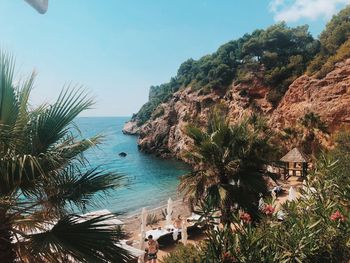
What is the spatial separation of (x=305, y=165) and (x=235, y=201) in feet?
58.3

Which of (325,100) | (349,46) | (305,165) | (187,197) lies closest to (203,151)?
(187,197)

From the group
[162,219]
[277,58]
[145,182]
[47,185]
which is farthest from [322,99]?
[47,185]

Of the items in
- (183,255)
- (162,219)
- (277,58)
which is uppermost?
(277,58)

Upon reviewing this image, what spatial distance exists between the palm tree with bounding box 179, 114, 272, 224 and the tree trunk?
6.11 meters

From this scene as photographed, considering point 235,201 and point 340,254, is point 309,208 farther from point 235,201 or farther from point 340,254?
point 235,201

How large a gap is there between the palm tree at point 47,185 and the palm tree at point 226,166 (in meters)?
5.46

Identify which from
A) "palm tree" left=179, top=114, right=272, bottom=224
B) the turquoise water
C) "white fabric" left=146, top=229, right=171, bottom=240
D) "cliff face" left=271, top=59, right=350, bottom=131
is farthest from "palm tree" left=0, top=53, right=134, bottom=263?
"cliff face" left=271, top=59, right=350, bottom=131

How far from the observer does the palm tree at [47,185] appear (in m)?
3.43

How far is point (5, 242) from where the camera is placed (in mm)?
3537

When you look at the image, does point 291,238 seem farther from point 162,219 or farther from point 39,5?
point 162,219

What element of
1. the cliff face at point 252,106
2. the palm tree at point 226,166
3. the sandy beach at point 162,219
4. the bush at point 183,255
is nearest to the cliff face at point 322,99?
the cliff face at point 252,106

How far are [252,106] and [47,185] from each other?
127 feet

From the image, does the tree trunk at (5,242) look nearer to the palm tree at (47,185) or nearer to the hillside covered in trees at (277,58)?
the palm tree at (47,185)

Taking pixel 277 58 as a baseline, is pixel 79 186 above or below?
below
